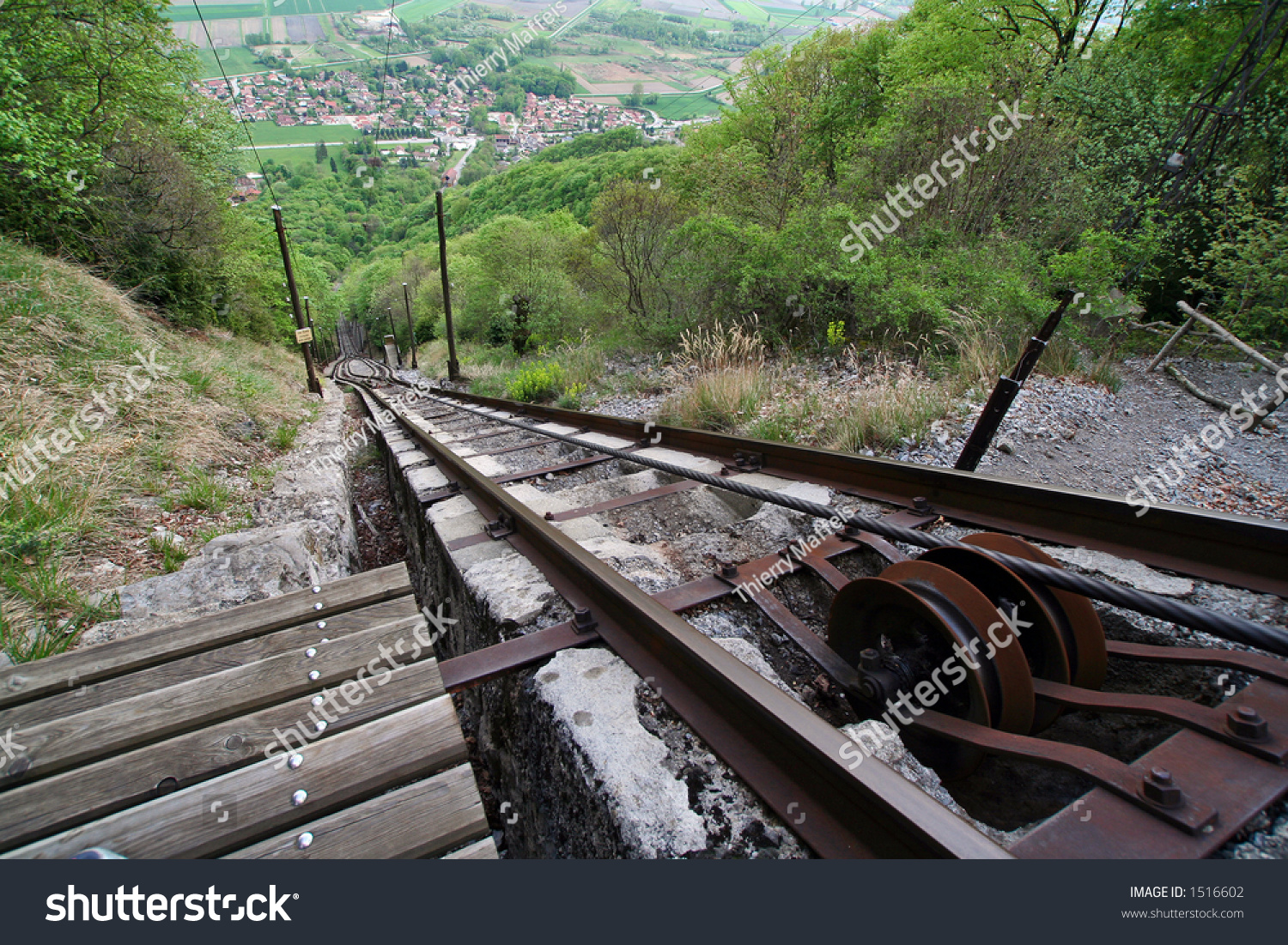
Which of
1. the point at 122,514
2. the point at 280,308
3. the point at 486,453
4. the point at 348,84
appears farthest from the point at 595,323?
the point at 348,84

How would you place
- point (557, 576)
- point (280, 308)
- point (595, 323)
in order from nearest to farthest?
point (557, 576), point (595, 323), point (280, 308)

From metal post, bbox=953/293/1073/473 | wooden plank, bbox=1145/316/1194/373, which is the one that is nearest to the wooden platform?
metal post, bbox=953/293/1073/473

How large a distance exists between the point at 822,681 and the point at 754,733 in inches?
24.7

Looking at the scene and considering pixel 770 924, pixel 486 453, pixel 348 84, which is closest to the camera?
pixel 770 924

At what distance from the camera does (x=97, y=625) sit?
2.37m

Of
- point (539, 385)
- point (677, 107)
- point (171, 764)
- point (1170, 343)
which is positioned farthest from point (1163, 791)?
point (677, 107)

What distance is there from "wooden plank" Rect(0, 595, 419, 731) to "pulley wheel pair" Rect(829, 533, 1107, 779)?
1.47m

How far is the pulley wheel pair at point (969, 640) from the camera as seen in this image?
139cm

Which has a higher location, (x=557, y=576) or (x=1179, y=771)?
(x=1179, y=771)

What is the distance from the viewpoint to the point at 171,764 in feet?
4.14

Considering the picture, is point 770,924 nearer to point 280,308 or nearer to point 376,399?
point 376,399

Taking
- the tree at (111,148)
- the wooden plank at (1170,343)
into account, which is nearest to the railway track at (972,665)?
the wooden plank at (1170,343)

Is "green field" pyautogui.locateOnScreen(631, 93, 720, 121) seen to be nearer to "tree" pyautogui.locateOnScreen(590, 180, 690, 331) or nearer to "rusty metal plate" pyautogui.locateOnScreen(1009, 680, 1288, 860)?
"tree" pyautogui.locateOnScreen(590, 180, 690, 331)

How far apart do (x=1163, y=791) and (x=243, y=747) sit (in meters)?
1.92
